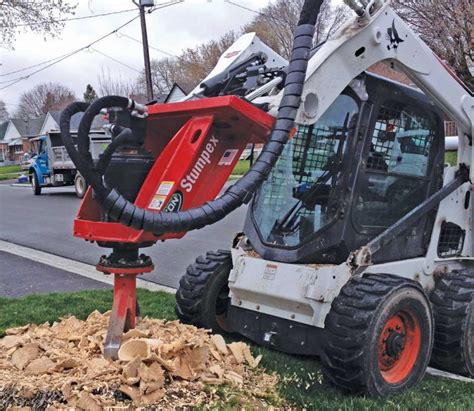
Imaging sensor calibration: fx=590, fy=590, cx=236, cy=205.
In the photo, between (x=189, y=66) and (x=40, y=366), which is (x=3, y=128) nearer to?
(x=189, y=66)

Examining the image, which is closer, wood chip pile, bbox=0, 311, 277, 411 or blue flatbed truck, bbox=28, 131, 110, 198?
wood chip pile, bbox=0, 311, 277, 411

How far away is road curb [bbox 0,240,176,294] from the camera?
7680 mm

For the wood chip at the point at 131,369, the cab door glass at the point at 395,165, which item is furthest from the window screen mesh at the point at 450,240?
the wood chip at the point at 131,369

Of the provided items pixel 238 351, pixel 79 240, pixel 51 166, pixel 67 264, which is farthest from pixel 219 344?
pixel 51 166

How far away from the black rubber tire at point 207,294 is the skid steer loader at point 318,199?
0.01 metres

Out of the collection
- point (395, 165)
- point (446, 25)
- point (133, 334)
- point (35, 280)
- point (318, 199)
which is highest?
point (446, 25)

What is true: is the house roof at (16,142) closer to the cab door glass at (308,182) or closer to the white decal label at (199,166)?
the cab door glass at (308,182)

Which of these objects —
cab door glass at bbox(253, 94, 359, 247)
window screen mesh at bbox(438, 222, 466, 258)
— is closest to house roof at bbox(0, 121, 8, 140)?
cab door glass at bbox(253, 94, 359, 247)

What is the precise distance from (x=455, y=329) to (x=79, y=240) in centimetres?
884

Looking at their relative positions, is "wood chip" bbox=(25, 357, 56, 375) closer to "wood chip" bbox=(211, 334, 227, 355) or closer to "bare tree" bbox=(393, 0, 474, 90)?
"wood chip" bbox=(211, 334, 227, 355)

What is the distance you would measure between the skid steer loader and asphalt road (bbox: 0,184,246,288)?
365 centimetres

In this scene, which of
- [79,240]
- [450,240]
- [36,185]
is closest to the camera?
[450,240]

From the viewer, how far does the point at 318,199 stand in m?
4.24

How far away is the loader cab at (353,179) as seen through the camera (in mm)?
4098
